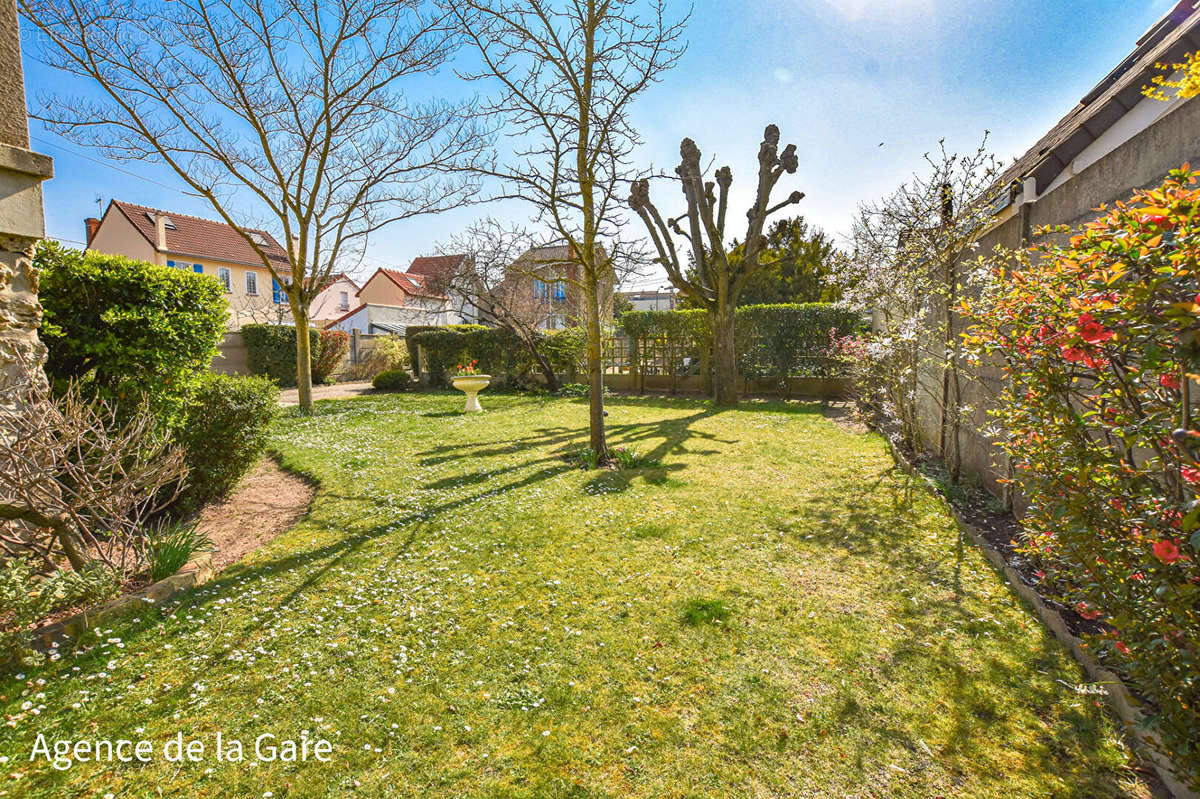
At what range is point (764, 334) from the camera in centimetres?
1433

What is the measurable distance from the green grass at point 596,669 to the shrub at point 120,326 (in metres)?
1.91

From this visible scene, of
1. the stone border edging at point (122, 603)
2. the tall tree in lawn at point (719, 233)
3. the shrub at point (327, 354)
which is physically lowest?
the stone border edging at point (122, 603)

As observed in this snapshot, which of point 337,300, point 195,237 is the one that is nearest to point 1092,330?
point 195,237

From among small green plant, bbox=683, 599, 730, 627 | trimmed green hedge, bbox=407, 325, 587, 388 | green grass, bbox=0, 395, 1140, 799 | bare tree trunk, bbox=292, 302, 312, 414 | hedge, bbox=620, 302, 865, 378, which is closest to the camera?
green grass, bbox=0, 395, 1140, 799

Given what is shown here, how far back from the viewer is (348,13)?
10.6 metres

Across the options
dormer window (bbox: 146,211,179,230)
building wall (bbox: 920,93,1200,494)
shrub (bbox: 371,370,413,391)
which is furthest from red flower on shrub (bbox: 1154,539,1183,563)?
dormer window (bbox: 146,211,179,230)

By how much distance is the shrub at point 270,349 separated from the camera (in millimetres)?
17969

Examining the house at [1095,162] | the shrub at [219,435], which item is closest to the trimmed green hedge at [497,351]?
the shrub at [219,435]

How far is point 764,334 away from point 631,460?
28.6ft

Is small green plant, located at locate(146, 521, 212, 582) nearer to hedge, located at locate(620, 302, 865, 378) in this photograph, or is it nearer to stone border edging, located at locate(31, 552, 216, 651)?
stone border edging, located at locate(31, 552, 216, 651)

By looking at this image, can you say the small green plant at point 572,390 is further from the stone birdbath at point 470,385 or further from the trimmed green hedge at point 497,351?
the stone birdbath at point 470,385

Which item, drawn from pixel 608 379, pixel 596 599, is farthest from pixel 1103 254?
pixel 608 379

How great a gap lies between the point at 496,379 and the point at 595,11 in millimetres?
11623

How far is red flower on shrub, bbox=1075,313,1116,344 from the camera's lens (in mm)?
1718
